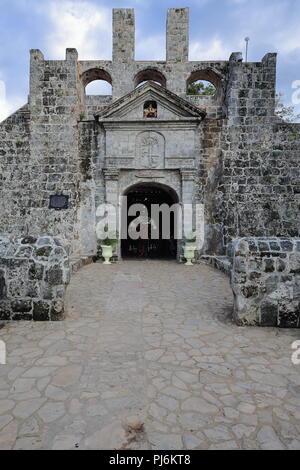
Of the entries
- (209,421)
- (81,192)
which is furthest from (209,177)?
(209,421)

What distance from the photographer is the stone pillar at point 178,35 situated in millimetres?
10172

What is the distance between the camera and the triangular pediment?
30.1 feet

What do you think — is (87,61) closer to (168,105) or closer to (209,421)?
(168,105)

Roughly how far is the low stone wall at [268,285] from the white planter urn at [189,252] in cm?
525

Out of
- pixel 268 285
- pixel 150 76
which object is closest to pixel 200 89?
pixel 150 76

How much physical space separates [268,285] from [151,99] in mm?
7808

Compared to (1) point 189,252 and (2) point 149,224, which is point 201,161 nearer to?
(1) point 189,252

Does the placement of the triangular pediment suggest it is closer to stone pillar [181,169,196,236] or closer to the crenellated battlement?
the crenellated battlement

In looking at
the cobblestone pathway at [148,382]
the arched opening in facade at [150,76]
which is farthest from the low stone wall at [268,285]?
the arched opening in facade at [150,76]

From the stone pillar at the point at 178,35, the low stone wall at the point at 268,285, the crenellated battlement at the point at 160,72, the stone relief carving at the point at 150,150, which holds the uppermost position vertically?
the stone pillar at the point at 178,35

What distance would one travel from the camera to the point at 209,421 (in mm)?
2039

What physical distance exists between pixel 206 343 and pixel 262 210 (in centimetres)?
692

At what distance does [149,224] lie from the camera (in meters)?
12.9

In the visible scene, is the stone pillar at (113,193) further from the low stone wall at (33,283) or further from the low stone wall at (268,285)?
the low stone wall at (268,285)
